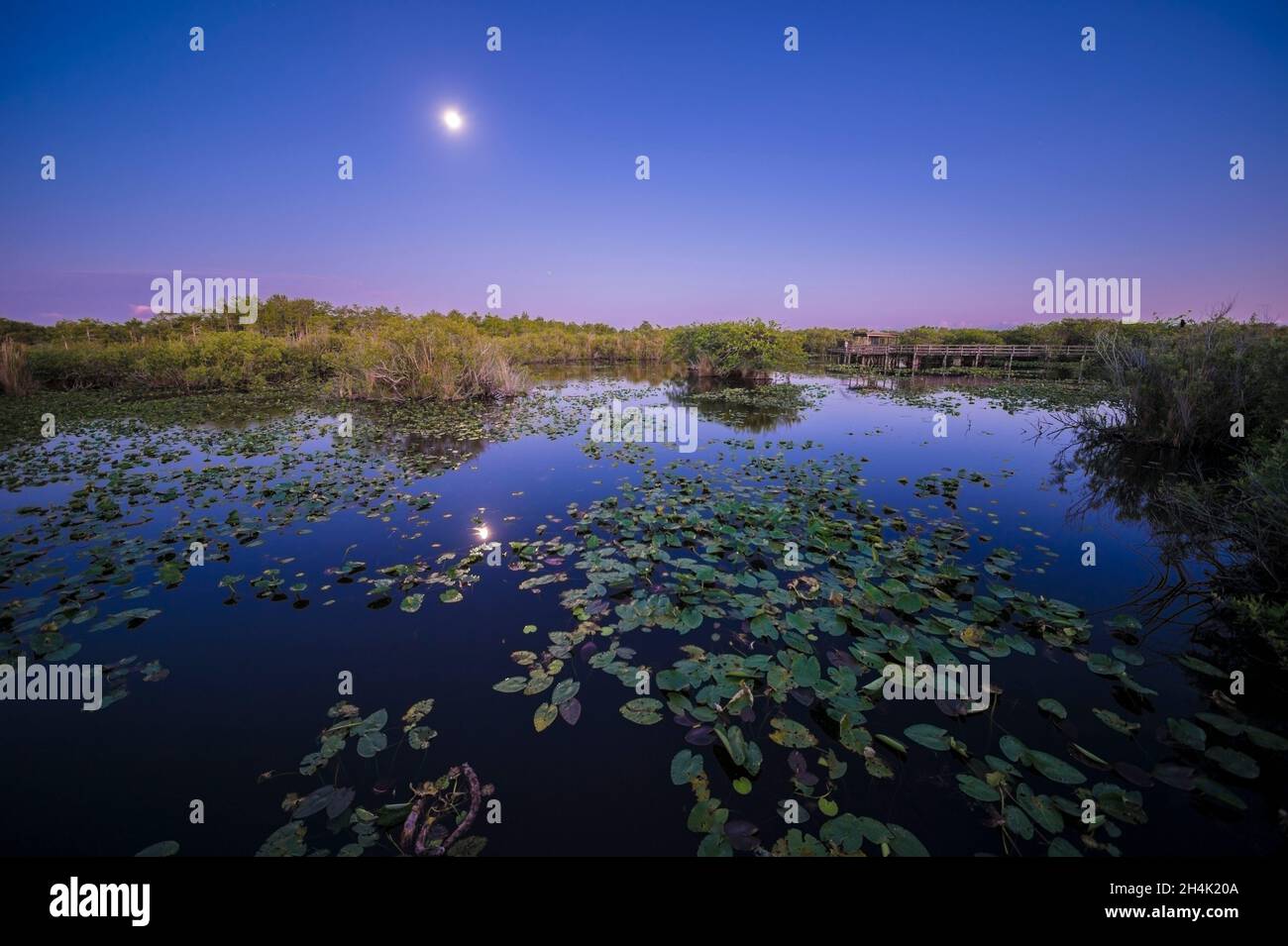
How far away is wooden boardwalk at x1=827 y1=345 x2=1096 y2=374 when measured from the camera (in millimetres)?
40812

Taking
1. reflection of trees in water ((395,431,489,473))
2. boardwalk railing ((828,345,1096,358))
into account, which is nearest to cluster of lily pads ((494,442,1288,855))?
reflection of trees in water ((395,431,489,473))

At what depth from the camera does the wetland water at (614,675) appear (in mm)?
2490

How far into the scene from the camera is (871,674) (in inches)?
141

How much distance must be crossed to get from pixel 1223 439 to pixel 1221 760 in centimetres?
1388

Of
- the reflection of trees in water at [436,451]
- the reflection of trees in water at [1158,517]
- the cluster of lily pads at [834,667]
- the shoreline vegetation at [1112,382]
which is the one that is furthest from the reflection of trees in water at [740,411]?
the cluster of lily pads at [834,667]

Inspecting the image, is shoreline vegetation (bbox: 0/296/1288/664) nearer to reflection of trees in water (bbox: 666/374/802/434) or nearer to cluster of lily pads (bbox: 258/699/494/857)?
reflection of trees in water (bbox: 666/374/802/434)

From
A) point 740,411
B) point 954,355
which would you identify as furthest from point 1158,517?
point 954,355

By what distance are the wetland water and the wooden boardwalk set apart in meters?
42.3

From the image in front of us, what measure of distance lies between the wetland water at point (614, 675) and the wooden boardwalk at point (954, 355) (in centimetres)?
4231

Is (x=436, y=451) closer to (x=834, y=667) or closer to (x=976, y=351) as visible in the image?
(x=834, y=667)

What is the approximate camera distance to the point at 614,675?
364cm

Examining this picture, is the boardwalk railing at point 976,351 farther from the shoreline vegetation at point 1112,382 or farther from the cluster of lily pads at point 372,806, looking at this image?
the cluster of lily pads at point 372,806

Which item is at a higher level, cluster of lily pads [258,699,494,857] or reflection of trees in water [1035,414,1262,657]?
reflection of trees in water [1035,414,1262,657]

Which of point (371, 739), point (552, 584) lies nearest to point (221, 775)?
point (371, 739)
